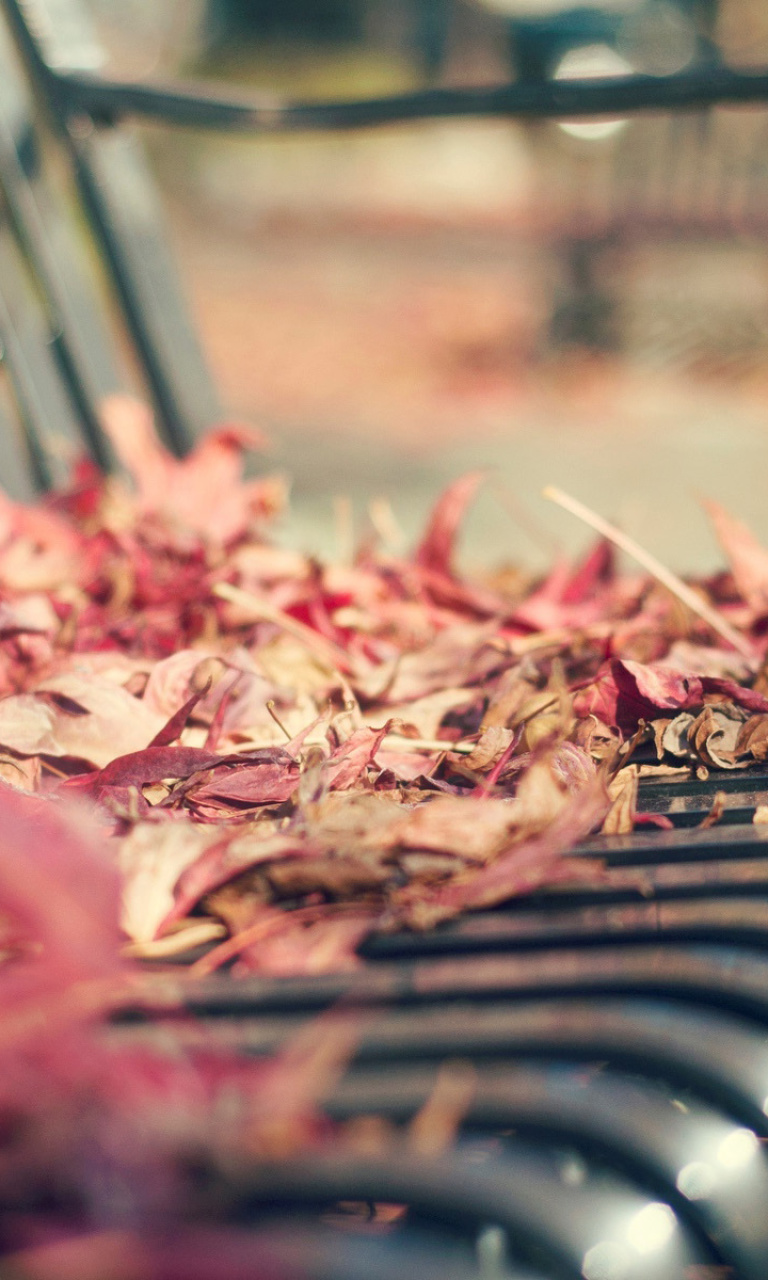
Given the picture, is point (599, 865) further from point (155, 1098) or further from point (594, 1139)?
point (155, 1098)

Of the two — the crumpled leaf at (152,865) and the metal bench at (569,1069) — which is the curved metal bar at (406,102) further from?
the crumpled leaf at (152,865)

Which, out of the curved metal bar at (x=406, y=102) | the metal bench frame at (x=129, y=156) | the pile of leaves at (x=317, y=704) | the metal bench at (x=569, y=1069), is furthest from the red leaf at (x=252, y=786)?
the curved metal bar at (x=406, y=102)

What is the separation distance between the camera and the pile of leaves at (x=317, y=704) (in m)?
0.76

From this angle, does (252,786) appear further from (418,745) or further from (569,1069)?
(569,1069)

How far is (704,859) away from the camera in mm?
815

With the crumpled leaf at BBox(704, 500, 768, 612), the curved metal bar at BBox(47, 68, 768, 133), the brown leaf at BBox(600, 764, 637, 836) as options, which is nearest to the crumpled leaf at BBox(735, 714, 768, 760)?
the brown leaf at BBox(600, 764, 637, 836)

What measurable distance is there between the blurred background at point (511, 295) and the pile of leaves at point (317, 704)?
18cm

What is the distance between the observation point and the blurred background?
3.60m

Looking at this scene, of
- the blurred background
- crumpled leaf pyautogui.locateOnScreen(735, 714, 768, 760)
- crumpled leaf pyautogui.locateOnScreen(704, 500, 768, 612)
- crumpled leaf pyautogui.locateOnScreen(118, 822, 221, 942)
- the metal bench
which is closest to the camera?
the metal bench

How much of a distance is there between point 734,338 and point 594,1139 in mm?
6851

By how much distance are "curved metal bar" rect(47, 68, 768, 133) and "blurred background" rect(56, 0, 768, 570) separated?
→ 81 mm

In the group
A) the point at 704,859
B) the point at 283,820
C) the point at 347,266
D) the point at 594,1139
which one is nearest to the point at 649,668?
the point at 704,859

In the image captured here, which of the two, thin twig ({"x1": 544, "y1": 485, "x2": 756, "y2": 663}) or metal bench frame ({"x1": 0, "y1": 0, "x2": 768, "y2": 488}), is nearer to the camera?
thin twig ({"x1": 544, "y1": 485, "x2": 756, "y2": 663})

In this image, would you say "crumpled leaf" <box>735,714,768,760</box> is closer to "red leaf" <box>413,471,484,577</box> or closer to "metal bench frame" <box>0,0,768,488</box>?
"red leaf" <box>413,471,484,577</box>
